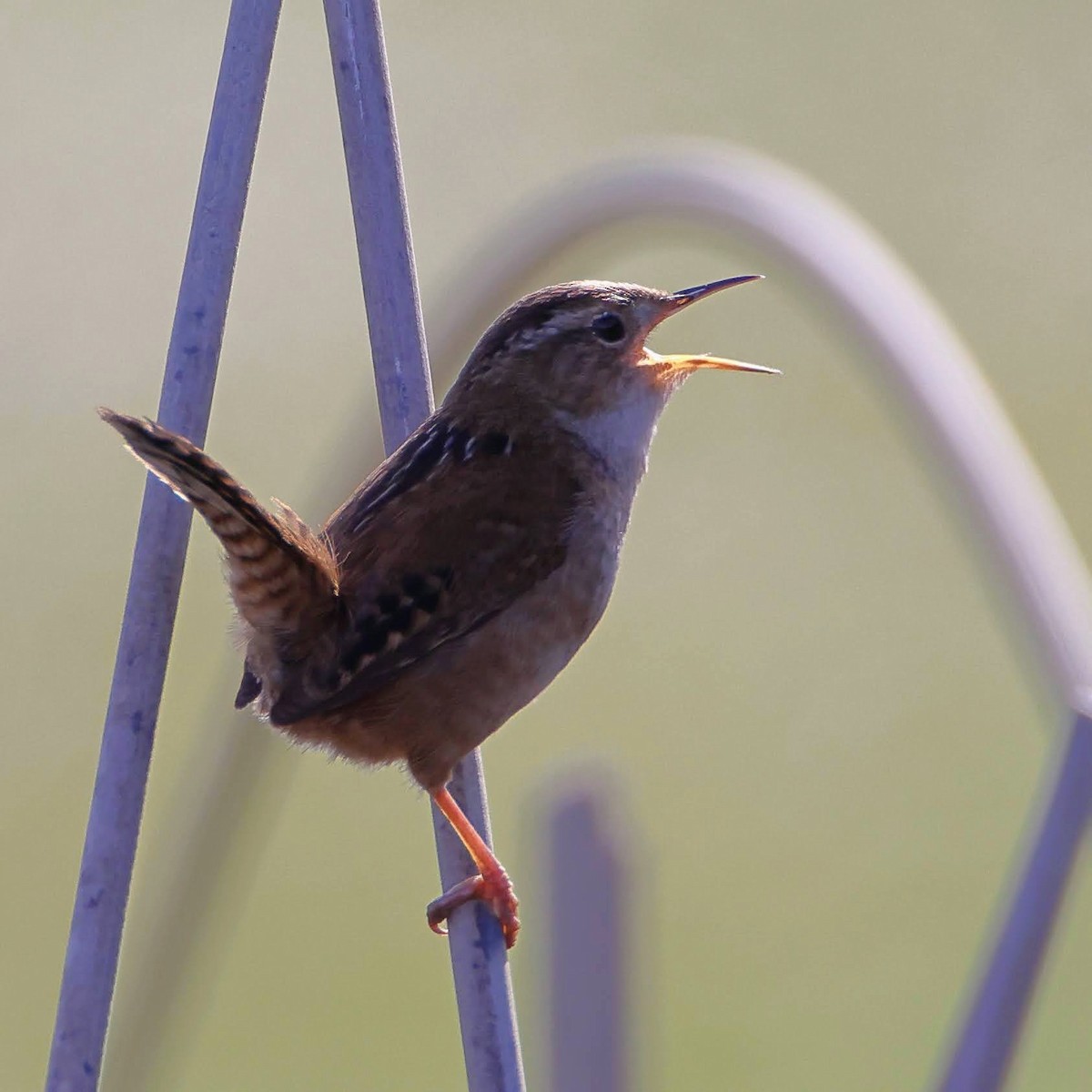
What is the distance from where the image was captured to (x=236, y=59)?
5.95 feet

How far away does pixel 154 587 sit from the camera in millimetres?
1721

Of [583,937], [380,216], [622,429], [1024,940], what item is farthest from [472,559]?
[1024,940]

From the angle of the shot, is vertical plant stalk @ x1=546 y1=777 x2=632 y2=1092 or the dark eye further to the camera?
the dark eye

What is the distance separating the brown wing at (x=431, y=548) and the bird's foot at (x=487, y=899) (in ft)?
0.98

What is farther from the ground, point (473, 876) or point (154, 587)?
point (154, 587)

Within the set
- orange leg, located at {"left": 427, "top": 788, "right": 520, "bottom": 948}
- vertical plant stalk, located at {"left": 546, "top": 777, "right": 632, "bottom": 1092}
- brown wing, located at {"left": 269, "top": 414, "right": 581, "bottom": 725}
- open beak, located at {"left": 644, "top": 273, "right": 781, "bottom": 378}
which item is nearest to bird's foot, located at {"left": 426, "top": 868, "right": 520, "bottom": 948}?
orange leg, located at {"left": 427, "top": 788, "right": 520, "bottom": 948}

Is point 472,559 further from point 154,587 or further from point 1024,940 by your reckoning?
point 1024,940

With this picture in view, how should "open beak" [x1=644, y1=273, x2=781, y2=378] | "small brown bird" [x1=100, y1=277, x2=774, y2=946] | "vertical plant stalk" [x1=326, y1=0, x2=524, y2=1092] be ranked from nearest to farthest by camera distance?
"vertical plant stalk" [x1=326, y1=0, x2=524, y2=1092], "small brown bird" [x1=100, y1=277, x2=774, y2=946], "open beak" [x1=644, y1=273, x2=781, y2=378]

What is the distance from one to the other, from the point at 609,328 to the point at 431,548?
49cm

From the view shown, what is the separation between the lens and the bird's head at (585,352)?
2.39 m

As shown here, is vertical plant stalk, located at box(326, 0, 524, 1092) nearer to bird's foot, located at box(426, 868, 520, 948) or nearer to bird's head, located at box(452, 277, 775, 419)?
bird's foot, located at box(426, 868, 520, 948)

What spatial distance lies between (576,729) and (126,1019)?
4.98 m

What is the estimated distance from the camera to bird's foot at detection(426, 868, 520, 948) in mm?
1979

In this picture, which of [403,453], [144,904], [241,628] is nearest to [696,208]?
[403,453]
